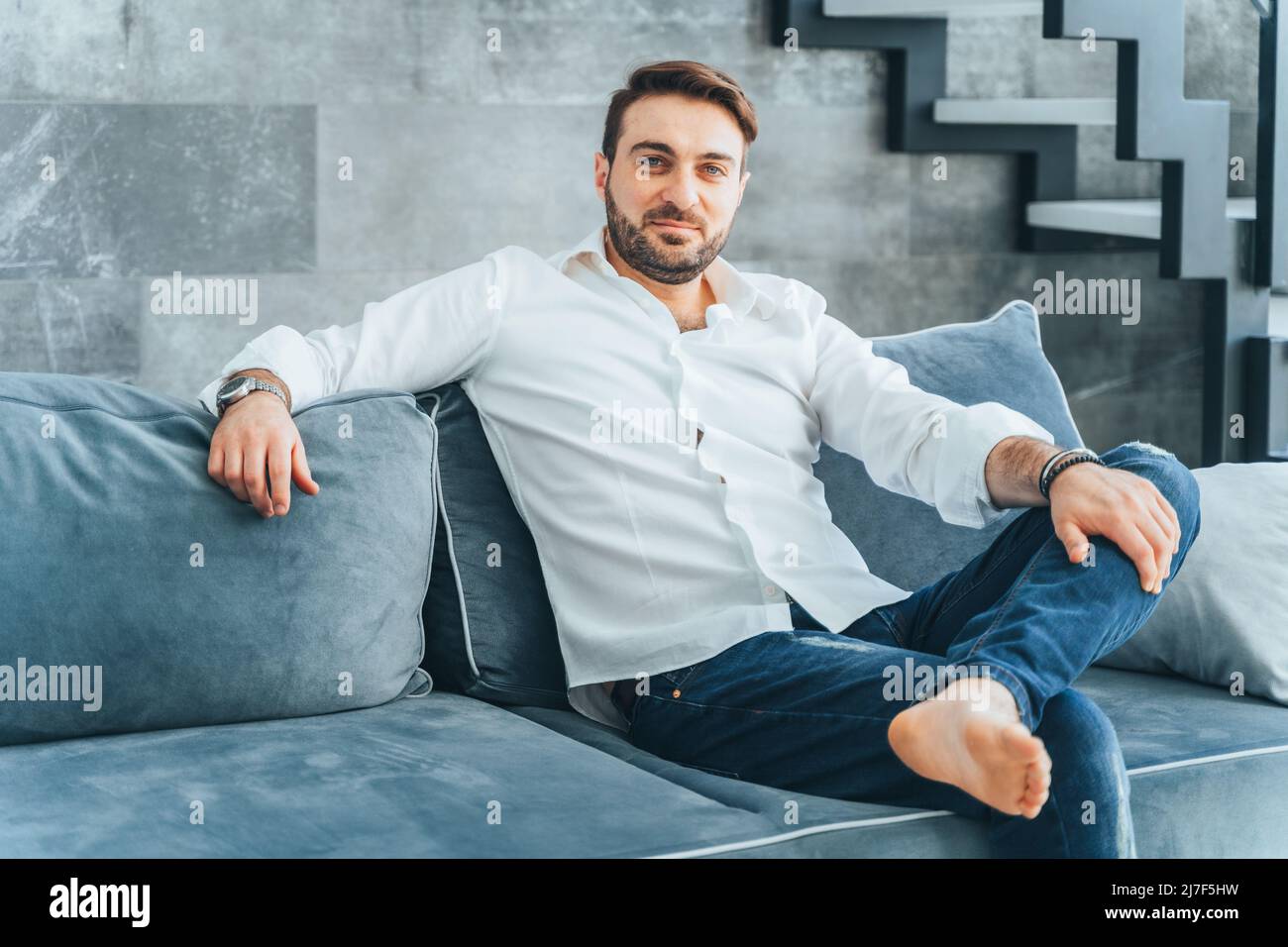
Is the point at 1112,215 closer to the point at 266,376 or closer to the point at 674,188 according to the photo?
the point at 674,188

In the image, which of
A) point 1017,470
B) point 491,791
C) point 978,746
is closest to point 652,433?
point 1017,470

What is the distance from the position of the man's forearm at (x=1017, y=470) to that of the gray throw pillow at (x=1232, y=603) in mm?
300

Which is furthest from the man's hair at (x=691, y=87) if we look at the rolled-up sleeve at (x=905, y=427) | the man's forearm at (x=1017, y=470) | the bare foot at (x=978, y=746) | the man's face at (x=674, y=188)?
the bare foot at (x=978, y=746)

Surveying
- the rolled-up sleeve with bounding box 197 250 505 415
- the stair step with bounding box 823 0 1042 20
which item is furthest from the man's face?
the stair step with bounding box 823 0 1042 20

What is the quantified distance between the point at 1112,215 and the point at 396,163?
59.5 inches

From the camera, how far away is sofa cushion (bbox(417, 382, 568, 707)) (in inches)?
73.8

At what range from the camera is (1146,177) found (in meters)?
3.50

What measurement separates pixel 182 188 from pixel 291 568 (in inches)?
46.7

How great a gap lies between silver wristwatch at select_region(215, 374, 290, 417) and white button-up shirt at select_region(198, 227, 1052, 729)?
1.4 inches

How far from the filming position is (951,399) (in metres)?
2.18

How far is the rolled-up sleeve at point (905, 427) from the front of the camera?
1793mm

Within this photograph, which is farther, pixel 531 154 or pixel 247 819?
pixel 531 154
